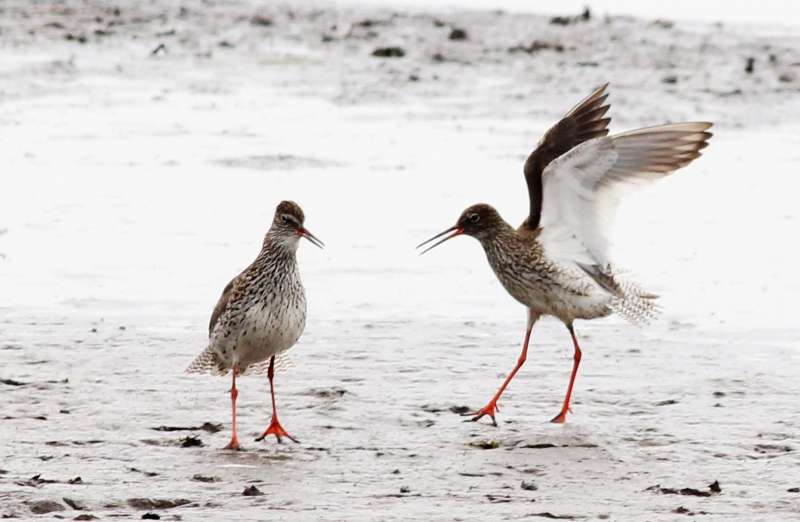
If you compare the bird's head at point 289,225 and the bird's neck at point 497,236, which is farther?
the bird's neck at point 497,236

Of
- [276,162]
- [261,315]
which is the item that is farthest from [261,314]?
[276,162]

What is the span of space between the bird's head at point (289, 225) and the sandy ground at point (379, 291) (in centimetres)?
88

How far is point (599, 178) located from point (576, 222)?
0.31m

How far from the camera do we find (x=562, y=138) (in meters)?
9.73

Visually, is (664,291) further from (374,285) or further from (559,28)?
(559,28)

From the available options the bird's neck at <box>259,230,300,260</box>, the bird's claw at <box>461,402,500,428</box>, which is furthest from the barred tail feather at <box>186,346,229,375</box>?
the bird's claw at <box>461,402,500,428</box>

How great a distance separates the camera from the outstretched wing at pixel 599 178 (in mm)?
9297

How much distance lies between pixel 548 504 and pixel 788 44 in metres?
18.3

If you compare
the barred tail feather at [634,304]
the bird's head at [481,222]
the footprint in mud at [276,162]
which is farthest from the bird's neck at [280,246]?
the footprint in mud at [276,162]

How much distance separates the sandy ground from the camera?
738 centimetres

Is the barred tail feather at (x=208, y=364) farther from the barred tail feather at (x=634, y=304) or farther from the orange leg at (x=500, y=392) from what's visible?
the barred tail feather at (x=634, y=304)

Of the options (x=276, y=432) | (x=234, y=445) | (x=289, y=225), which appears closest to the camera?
(x=234, y=445)

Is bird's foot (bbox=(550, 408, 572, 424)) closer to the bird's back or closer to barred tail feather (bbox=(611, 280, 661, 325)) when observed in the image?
barred tail feather (bbox=(611, 280, 661, 325))

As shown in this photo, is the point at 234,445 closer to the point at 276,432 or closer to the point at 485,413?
the point at 276,432
